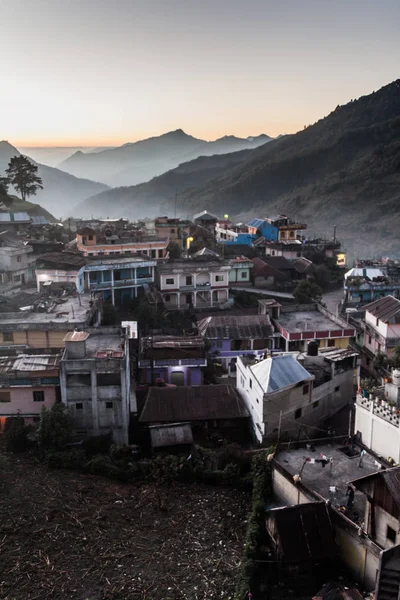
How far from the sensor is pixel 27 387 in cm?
2295

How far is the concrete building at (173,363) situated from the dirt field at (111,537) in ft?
29.7

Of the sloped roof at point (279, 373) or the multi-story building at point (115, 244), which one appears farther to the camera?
the multi-story building at point (115, 244)

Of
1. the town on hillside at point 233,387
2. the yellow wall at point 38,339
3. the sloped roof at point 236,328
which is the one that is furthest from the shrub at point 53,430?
the sloped roof at point 236,328

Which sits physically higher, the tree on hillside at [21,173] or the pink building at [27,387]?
the tree on hillside at [21,173]

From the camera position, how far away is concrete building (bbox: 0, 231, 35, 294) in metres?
39.7

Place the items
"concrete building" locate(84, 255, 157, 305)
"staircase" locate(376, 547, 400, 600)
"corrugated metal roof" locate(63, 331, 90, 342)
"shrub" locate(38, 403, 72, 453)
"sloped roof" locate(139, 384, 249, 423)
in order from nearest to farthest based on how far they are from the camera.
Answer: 1. "staircase" locate(376, 547, 400, 600)
2. "shrub" locate(38, 403, 72, 453)
3. "corrugated metal roof" locate(63, 331, 90, 342)
4. "sloped roof" locate(139, 384, 249, 423)
5. "concrete building" locate(84, 255, 157, 305)

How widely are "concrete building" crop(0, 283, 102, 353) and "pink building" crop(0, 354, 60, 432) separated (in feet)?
8.99

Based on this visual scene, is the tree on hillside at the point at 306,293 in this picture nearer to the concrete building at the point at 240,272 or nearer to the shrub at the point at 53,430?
the concrete building at the point at 240,272

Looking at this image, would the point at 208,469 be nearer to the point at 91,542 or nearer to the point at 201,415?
the point at 201,415

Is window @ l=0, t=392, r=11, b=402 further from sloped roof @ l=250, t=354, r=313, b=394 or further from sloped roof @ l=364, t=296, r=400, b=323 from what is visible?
sloped roof @ l=364, t=296, r=400, b=323

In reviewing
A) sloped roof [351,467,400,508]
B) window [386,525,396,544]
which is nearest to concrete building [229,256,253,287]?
sloped roof [351,467,400,508]

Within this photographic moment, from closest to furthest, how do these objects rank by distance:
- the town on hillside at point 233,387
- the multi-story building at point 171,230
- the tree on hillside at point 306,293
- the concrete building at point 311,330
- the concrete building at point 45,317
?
the town on hillside at point 233,387 < the concrete building at point 45,317 < the concrete building at point 311,330 < the tree on hillside at point 306,293 < the multi-story building at point 171,230

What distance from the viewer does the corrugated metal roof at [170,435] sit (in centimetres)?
2259

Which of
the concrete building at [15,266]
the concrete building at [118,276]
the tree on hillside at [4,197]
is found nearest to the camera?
the concrete building at [118,276]
